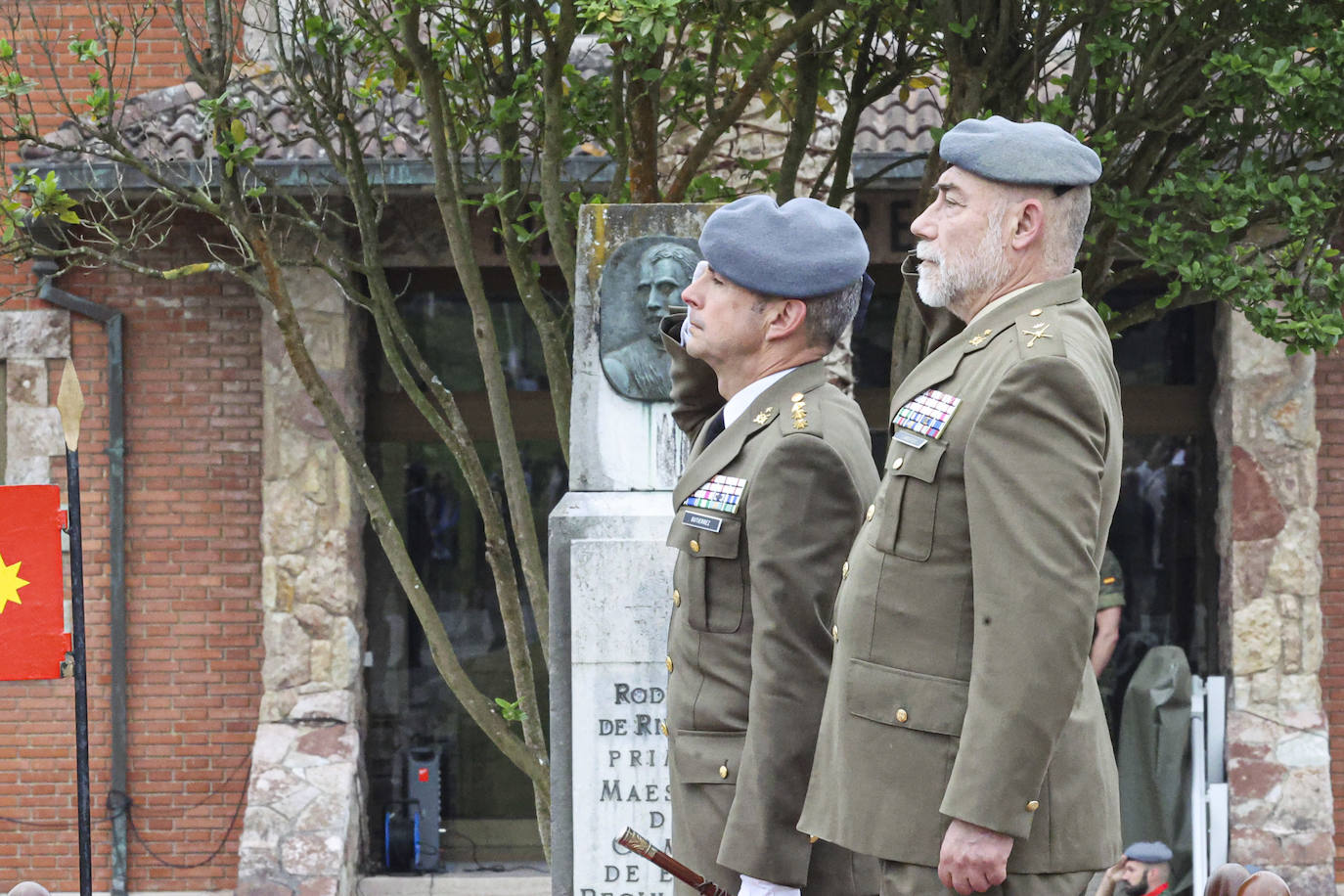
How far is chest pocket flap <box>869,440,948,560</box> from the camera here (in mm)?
2352

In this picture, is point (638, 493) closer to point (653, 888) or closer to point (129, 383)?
point (653, 888)

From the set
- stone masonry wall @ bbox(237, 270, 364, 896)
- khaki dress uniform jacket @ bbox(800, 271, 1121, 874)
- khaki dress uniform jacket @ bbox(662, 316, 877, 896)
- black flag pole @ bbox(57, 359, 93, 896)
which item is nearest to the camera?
khaki dress uniform jacket @ bbox(800, 271, 1121, 874)

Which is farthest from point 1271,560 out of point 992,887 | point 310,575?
point 992,887

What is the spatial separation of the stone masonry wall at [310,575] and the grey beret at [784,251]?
534 cm

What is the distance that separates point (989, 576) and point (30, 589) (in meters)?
3.70

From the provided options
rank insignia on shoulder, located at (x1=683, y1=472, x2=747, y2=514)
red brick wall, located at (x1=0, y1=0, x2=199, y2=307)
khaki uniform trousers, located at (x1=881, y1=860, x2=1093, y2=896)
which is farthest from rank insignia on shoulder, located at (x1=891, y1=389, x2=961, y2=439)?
red brick wall, located at (x1=0, y1=0, x2=199, y2=307)

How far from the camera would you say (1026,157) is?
95.1 inches

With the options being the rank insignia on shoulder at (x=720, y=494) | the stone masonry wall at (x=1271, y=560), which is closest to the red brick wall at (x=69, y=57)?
the stone masonry wall at (x=1271, y=560)

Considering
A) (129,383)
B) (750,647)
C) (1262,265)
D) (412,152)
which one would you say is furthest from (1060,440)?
(129,383)

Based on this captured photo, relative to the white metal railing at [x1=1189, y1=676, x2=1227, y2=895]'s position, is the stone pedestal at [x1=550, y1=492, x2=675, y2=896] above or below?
above

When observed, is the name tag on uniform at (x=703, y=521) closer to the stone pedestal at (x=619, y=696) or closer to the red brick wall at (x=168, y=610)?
the stone pedestal at (x=619, y=696)

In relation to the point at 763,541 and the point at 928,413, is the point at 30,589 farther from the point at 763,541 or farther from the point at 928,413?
the point at 928,413

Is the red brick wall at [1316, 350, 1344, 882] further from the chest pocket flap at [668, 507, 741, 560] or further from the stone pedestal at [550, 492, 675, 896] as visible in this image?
the chest pocket flap at [668, 507, 741, 560]

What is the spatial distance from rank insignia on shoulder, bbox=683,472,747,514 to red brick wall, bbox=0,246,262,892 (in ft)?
19.0
